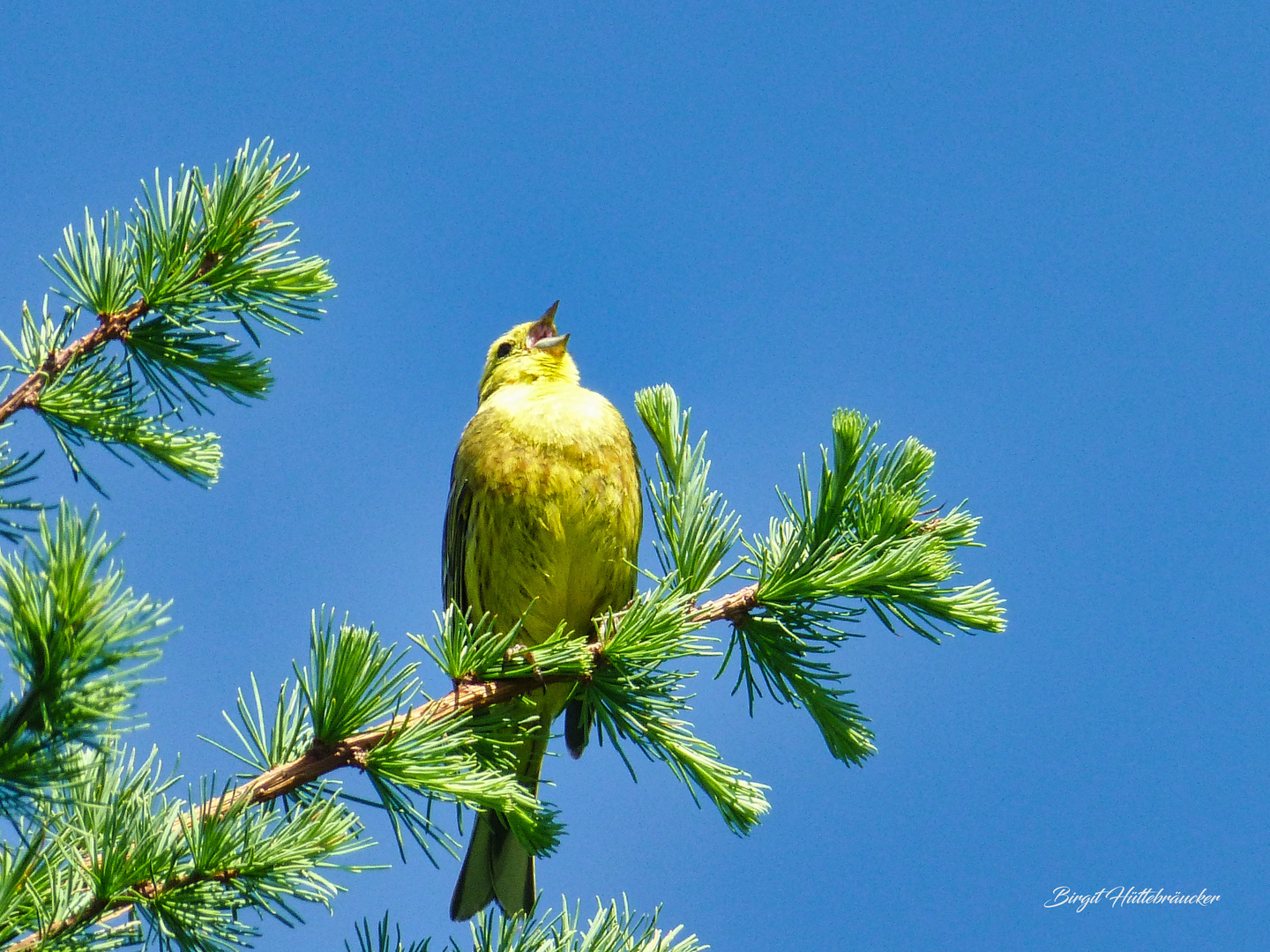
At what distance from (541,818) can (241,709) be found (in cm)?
73

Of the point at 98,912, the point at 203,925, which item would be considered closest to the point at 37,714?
the point at 98,912

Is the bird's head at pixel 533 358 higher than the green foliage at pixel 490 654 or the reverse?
higher

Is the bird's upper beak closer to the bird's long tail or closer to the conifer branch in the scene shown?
the bird's long tail

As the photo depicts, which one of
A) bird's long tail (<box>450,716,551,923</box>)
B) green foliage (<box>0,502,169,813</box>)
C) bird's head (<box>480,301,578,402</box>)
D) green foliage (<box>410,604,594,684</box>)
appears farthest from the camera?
bird's head (<box>480,301,578,402</box>)

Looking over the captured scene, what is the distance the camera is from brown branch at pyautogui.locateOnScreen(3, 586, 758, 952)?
5.14 feet

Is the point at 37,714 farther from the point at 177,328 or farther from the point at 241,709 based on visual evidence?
the point at 177,328

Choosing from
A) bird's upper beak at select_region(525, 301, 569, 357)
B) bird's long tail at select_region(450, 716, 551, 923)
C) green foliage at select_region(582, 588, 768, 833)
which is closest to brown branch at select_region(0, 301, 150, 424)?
green foliage at select_region(582, 588, 768, 833)

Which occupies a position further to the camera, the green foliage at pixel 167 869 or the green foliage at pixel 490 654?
the green foliage at pixel 490 654

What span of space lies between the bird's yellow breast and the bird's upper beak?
4.00ft

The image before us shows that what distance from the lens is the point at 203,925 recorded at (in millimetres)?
1660

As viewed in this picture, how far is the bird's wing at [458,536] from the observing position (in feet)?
12.7

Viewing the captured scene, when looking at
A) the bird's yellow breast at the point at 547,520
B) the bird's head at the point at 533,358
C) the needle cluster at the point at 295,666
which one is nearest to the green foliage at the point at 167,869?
the needle cluster at the point at 295,666

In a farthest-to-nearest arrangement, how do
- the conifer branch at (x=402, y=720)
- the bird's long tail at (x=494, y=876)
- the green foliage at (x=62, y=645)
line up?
the bird's long tail at (x=494, y=876), the conifer branch at (x=402, y=720), the green foliage at (x=62, y=645)

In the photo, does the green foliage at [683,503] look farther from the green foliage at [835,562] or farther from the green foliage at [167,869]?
the green foliage at [167,869]
